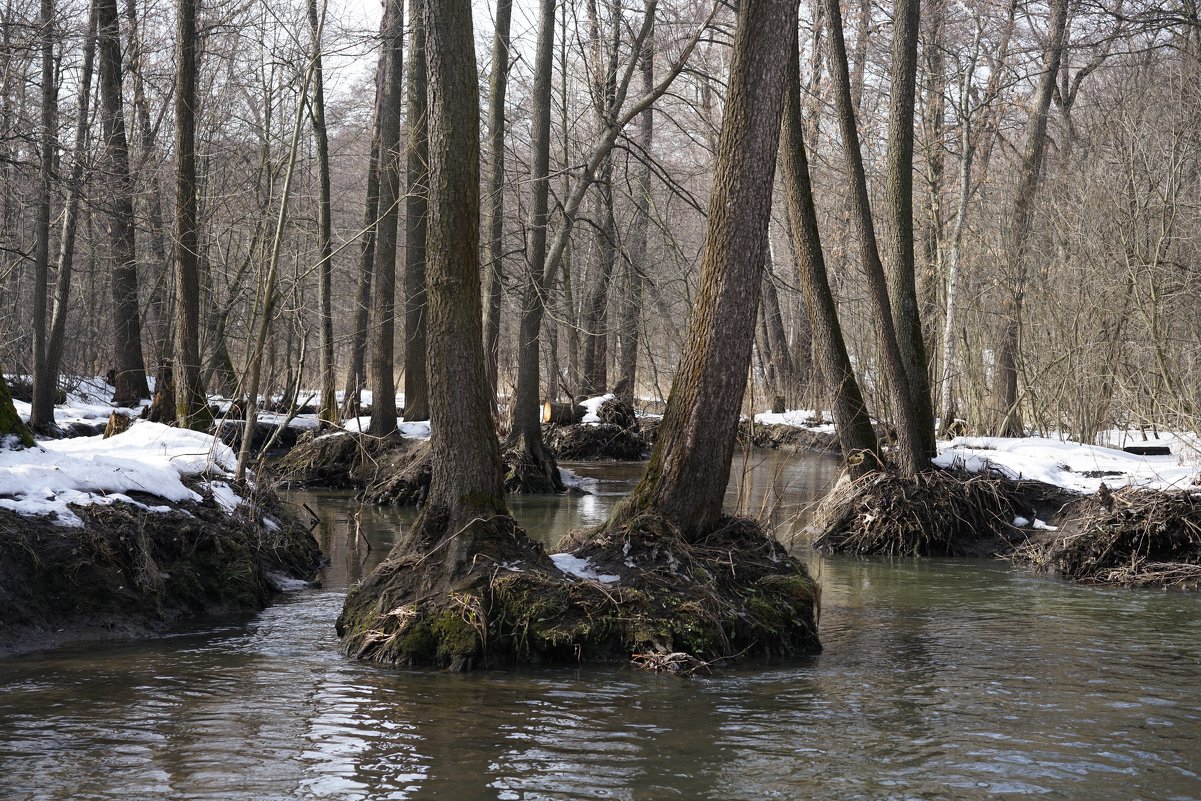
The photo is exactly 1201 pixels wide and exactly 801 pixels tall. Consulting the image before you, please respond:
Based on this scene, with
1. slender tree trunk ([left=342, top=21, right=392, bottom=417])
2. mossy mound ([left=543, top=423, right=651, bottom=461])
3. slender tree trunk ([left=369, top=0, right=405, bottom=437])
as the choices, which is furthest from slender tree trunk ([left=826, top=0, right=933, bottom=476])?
mossy mound ([left=543, top=423, right=651, bottom=461])

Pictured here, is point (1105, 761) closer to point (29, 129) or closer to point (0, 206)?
point (29, 129)

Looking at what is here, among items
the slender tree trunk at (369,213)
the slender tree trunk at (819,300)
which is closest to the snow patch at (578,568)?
the slender tree trunk at (819,300)

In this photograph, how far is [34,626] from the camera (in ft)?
23.7

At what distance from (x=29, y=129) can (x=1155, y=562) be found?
1294 cm

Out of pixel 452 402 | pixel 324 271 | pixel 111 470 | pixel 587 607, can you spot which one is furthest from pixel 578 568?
pixel 324 271

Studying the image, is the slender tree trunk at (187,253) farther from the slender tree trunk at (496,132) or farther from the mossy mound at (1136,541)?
the mossy mound at (1136,541)

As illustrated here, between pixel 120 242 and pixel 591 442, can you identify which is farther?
pixel 591 442

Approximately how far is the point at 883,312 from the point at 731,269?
515 centimetres

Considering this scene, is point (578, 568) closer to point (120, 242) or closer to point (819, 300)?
point (819, 300)

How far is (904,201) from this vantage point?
43.1ft

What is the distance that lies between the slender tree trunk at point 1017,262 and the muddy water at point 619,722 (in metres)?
9.97

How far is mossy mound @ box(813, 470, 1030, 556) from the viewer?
12320mm

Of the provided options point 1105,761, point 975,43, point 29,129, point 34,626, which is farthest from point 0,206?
point 1105,761

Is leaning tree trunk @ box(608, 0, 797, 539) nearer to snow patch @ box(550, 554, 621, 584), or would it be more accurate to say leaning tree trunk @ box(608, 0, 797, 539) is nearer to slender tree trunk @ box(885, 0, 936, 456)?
snow patch @ box(550, 554, 621, 584)
